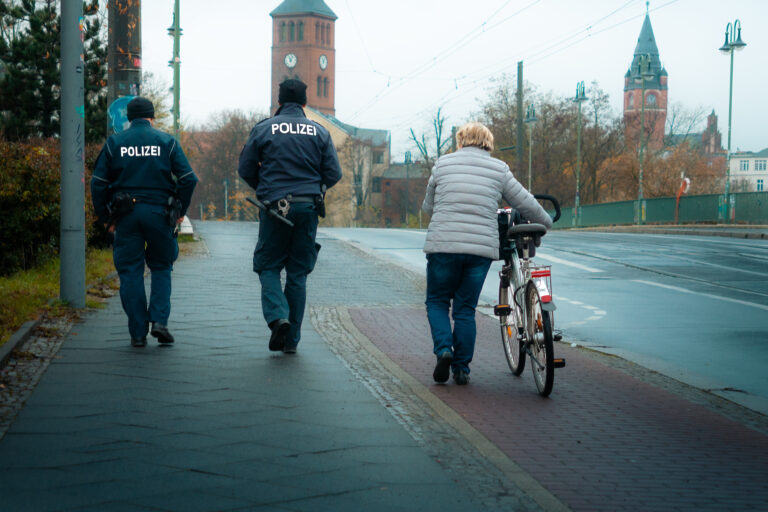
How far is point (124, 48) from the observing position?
1228cm

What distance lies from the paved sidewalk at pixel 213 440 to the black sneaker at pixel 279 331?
0.40 feet

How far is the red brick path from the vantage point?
13.3ft

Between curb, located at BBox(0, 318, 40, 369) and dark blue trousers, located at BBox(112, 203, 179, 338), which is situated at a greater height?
dark blue trousers, located at BBox(112, 203, 179, 338)

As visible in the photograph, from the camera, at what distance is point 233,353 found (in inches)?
279

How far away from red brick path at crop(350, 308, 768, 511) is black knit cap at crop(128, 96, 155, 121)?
270 cm

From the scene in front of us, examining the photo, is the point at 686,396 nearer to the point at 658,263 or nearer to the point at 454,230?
the point at 454,230

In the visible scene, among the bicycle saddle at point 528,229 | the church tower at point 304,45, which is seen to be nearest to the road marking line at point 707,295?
the bicycle saddle at point 528,229

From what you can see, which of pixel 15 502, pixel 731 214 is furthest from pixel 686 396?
pixel 731 214

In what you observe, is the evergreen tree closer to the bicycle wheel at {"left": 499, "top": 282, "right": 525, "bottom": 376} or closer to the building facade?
the bicycle wheel at {"left": 499, "top": 282, "right": 525, "bottom": 376}

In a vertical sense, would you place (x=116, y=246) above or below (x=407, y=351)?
above

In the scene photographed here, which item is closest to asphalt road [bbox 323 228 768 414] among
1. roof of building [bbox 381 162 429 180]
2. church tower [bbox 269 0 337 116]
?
church tower [bbox 269 0 337 116]

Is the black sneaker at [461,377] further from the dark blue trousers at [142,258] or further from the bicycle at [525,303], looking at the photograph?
the dark blue trousers at [142,258]

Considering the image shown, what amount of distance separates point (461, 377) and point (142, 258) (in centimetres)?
260

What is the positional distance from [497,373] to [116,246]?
300cm
